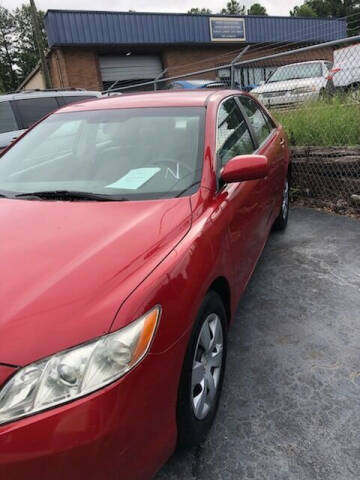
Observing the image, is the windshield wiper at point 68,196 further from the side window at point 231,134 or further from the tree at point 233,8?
the tree at point 233,8

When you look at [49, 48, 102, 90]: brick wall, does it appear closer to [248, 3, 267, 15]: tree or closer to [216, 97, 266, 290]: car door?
[216, 97, 266, 290]: car door

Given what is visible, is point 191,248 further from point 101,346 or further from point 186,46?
point 186,46

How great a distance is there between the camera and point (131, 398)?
1.31m

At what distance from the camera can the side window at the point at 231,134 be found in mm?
2570

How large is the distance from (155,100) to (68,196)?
3.46ft

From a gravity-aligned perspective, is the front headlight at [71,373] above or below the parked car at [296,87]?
below

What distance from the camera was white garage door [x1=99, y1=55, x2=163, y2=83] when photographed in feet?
65.6

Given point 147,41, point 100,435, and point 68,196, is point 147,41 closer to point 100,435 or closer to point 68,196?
point 68,196

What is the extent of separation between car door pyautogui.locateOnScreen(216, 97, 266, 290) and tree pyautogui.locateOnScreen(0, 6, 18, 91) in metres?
59.2

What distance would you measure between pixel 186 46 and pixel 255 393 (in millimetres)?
21955

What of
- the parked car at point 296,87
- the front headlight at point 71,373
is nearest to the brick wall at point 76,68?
the parked car at point 296,87

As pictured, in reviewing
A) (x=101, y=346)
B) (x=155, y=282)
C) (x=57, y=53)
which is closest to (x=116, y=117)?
(x=155, y=282)

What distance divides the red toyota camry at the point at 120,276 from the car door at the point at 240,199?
0.7 inches

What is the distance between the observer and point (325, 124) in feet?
18.0
